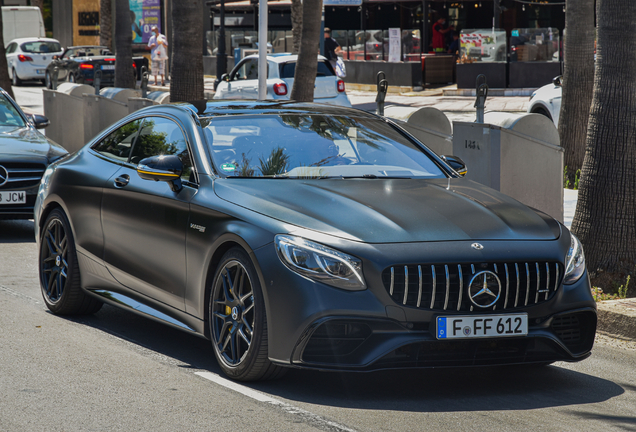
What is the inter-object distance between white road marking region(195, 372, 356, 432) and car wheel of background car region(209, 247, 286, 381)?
6cm

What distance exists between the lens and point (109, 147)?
6.83 m

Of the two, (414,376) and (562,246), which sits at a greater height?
(562,246)

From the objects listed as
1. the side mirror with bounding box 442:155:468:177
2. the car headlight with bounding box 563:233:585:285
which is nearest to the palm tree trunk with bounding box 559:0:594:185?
the side mirror with bounding box 442:155:468:177

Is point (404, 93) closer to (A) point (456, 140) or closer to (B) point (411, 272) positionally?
(A) point (456, 140)

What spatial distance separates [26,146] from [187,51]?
584cm

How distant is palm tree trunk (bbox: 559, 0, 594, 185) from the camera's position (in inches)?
495

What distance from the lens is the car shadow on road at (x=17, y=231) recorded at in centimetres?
1034

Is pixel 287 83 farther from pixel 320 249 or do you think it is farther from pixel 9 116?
pixel 320 249

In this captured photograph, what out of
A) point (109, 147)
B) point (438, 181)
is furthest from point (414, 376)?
point (109, 147)

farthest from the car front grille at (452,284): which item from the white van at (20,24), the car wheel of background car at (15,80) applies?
the white van at (20,24)

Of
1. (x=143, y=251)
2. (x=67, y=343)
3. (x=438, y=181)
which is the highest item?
(x=438, y=181)

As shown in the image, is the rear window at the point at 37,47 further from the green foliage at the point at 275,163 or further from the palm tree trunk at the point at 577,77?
the green foliage at the point at 275,163

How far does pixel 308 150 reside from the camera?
19.1ft

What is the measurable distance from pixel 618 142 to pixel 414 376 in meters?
3.04
